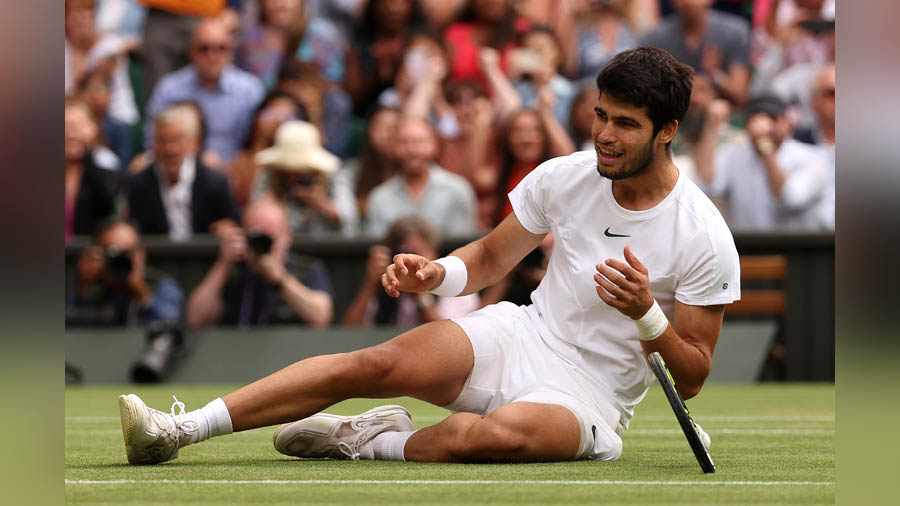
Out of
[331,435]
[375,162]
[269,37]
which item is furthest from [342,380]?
[269,37]

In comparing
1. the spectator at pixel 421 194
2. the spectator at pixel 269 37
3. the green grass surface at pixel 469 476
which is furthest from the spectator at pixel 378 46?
the green grass surface at pixel 469 476

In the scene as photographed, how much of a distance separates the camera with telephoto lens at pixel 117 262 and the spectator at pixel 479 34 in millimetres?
3444

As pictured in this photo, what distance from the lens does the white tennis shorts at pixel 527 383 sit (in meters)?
4.94

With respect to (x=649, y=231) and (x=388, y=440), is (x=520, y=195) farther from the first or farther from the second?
(x=388, y=440)

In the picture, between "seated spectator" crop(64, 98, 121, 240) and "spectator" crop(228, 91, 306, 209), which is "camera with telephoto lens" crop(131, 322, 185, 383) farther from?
"spectator" crop(228, 91, 306, 209)

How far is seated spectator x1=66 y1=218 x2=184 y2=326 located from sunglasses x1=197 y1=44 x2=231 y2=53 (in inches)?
91.0

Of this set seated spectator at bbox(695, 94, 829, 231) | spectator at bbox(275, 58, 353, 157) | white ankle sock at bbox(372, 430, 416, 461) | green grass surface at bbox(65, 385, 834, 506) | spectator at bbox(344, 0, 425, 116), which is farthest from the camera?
Answer: spectator at bbox(344, 0, 425, 116)

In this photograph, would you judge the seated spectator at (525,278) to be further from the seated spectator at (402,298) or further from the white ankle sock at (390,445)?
the white ankle sock at (390,445)

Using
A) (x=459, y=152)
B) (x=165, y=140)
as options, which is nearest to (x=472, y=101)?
(x=459, y=152)

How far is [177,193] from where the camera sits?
1137 centimetres

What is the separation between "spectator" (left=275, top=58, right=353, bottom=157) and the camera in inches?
483

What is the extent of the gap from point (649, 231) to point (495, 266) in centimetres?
66

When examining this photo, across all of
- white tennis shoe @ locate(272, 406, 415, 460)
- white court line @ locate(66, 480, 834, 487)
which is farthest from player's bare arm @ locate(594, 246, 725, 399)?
white tennis shoe @ locate(272, 406, 415, 460)

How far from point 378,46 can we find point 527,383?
8.11 meters
